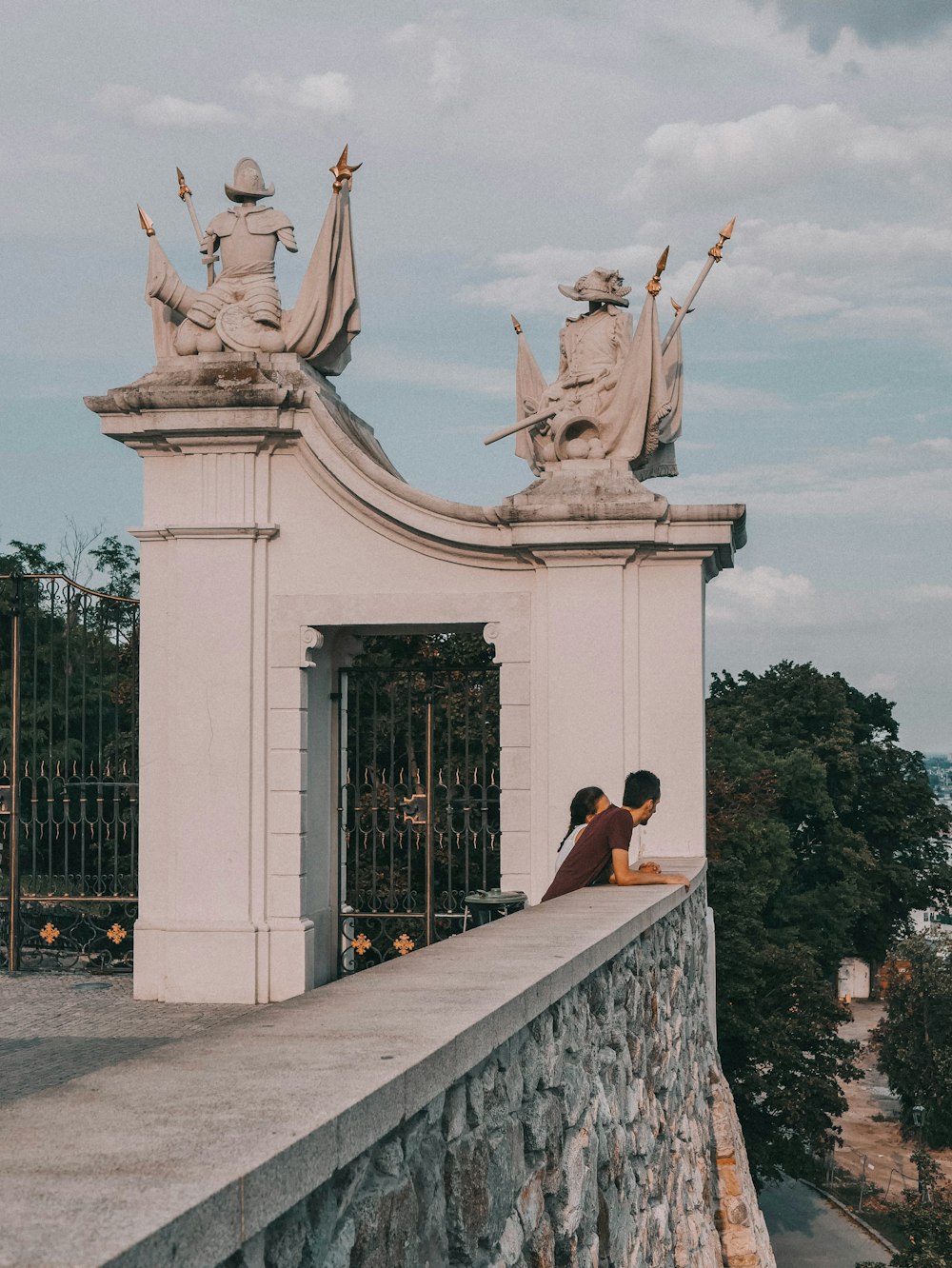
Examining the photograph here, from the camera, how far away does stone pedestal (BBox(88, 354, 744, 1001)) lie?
432 inches

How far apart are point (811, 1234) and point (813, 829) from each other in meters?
16.6

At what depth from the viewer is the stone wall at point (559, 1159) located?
2605 mm

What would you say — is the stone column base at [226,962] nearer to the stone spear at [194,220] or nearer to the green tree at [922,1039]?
the stone spear at [194,220]

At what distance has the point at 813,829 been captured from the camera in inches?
2053

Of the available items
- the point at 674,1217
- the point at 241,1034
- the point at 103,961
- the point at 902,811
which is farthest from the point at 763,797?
the point at 241,1034

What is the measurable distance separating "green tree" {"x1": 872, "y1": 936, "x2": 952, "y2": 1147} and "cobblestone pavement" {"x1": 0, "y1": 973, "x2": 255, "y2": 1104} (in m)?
38.4

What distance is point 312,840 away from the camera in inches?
462

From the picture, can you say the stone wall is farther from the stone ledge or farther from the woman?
the woman

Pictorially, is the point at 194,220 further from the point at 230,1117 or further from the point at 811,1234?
the point at 811,1234

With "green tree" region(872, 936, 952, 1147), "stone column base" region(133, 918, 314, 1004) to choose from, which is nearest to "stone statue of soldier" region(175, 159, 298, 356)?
"stone column base" region(133, 918, 314, 1004)

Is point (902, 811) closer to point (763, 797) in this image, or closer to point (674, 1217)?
point (763, 797)

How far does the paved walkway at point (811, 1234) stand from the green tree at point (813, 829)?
2728 millimetres

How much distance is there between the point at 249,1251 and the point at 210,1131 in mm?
181

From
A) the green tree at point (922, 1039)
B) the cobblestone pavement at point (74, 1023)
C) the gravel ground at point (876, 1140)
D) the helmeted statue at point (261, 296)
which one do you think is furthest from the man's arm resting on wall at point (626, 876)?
the green tree at point (922, 1039)
